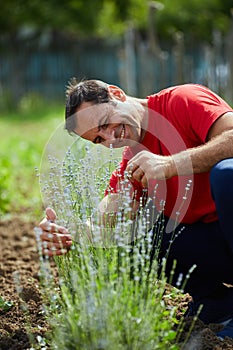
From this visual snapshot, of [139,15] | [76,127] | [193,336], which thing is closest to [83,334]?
[193,336]

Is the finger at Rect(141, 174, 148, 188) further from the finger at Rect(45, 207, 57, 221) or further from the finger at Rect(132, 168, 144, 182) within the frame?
the finger at Rect(45, 207, 57, 221)

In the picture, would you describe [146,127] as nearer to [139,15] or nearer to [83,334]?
[83,334]

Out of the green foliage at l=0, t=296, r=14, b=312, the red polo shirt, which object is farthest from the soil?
the red polo shirt

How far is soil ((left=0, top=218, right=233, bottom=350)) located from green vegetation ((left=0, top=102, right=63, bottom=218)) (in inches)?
22.6

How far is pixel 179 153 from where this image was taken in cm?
273

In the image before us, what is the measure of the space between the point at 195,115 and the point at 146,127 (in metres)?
0.25

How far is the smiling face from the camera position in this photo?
288cm

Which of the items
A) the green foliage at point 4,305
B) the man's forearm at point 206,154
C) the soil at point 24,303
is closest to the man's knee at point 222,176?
the man's forearm at point 206,154

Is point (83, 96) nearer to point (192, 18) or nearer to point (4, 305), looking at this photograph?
point (4, 305)

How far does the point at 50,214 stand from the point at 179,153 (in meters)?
0.55

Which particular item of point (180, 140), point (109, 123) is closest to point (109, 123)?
point (109, 123)

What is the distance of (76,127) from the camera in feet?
9.53

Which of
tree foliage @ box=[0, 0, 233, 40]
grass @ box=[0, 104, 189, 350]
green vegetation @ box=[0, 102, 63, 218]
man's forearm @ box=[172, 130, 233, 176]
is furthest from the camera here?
tree foliage @ box=[0, 0, 233, 40]

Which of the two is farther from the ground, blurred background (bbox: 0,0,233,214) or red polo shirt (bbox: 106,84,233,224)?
red polo shirt (bbox: 106,84,233,224)
